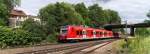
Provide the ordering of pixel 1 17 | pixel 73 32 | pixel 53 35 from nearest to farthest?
pixel 73 32
pixel 53 35
pixel 1 17

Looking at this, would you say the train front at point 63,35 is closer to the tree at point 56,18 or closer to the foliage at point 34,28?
the foliage at point 34,28

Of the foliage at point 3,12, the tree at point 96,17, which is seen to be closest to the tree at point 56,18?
the foliage at point 3,12

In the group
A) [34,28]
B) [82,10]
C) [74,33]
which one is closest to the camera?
[74,33]

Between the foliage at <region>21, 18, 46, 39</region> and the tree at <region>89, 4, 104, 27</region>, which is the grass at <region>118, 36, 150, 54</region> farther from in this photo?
the tree at <region>89, 4, 104, 27</region>

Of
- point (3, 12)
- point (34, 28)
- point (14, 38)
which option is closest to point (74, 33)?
point (34, 28)

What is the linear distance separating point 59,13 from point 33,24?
11851mm

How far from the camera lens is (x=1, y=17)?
2660 inches

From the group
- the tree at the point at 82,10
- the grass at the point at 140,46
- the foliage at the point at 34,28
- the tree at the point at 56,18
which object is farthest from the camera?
the tree at the point at 82,10

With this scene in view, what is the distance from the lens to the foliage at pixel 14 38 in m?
37.0

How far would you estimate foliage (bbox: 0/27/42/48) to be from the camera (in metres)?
37.0

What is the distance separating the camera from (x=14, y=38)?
38.2 metres

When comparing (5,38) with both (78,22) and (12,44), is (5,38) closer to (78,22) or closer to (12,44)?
(12,44)

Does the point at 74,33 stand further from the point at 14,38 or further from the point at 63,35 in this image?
the point at 14,38

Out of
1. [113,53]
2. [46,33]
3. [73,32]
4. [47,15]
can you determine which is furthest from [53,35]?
[113,53]
